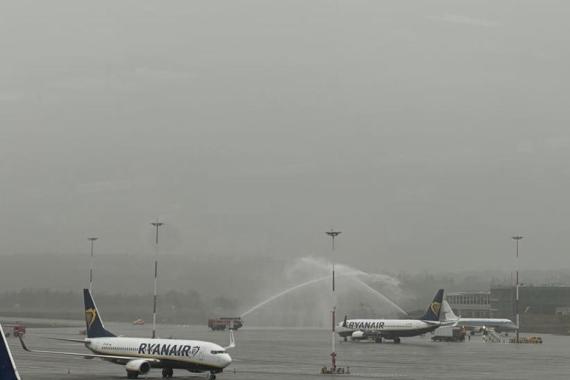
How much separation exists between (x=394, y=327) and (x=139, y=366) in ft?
301

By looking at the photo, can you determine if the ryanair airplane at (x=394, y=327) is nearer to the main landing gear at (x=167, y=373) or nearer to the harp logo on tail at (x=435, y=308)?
the harp logo on tail at (x=435, y=308)

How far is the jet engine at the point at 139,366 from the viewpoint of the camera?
81312mm

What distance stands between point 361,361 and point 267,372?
24.0 m

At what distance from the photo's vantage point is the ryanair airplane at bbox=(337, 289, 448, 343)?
162750 mm

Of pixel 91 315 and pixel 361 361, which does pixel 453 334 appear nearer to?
pixel 361 361

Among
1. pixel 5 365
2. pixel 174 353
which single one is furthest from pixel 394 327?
pixel 5 365

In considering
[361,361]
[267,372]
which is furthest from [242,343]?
[267,372]

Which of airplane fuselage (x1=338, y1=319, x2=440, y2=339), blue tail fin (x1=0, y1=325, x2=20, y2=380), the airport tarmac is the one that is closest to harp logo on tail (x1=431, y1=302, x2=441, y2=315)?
airplane fuselage (x1=338, y1=319, x2=440, y2=339)

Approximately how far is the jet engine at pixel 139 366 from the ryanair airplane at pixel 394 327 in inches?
3507

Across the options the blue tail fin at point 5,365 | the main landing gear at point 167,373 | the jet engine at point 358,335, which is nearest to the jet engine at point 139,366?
the main landing gear at point 167,373

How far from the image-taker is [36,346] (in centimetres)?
13700

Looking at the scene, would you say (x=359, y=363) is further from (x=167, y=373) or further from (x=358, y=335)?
(x=358, y=335)

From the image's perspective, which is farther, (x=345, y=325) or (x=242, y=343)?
(x=345, y=325)

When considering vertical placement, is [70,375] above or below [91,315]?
below
